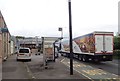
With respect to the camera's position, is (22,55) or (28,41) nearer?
(22,55)

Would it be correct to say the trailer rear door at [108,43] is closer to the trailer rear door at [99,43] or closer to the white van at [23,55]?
the trailer rear door at [99,43]

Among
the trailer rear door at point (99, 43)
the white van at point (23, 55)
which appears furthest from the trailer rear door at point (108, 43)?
the white van at point (23, 55)

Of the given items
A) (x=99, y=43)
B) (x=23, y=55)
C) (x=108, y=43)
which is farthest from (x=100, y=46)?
(x=23, y=55)

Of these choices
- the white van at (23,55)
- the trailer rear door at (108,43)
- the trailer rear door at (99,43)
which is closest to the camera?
the trailer rear door at (99,43)

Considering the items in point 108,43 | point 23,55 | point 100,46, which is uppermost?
point 108,43

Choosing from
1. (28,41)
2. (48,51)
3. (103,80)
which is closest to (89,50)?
(48,51)

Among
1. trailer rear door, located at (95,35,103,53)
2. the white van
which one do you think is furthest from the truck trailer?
the white van

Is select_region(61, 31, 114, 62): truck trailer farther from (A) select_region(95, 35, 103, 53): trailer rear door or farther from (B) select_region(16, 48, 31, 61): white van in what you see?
(B) select_region(16, 48, 31, 61): white van

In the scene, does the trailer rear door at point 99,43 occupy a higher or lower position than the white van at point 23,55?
higher

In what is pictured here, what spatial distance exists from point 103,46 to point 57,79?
12.8 meters

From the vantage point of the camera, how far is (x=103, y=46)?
27016mm

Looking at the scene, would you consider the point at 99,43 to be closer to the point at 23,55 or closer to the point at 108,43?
the point at 108,43

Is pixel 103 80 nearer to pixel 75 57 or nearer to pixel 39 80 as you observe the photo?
pixel 39 80

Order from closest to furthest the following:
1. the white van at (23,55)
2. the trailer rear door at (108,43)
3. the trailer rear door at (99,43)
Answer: the trailer rear door at (99,43)
the trailer rear door at (108,43)
the white van at (23,55)
